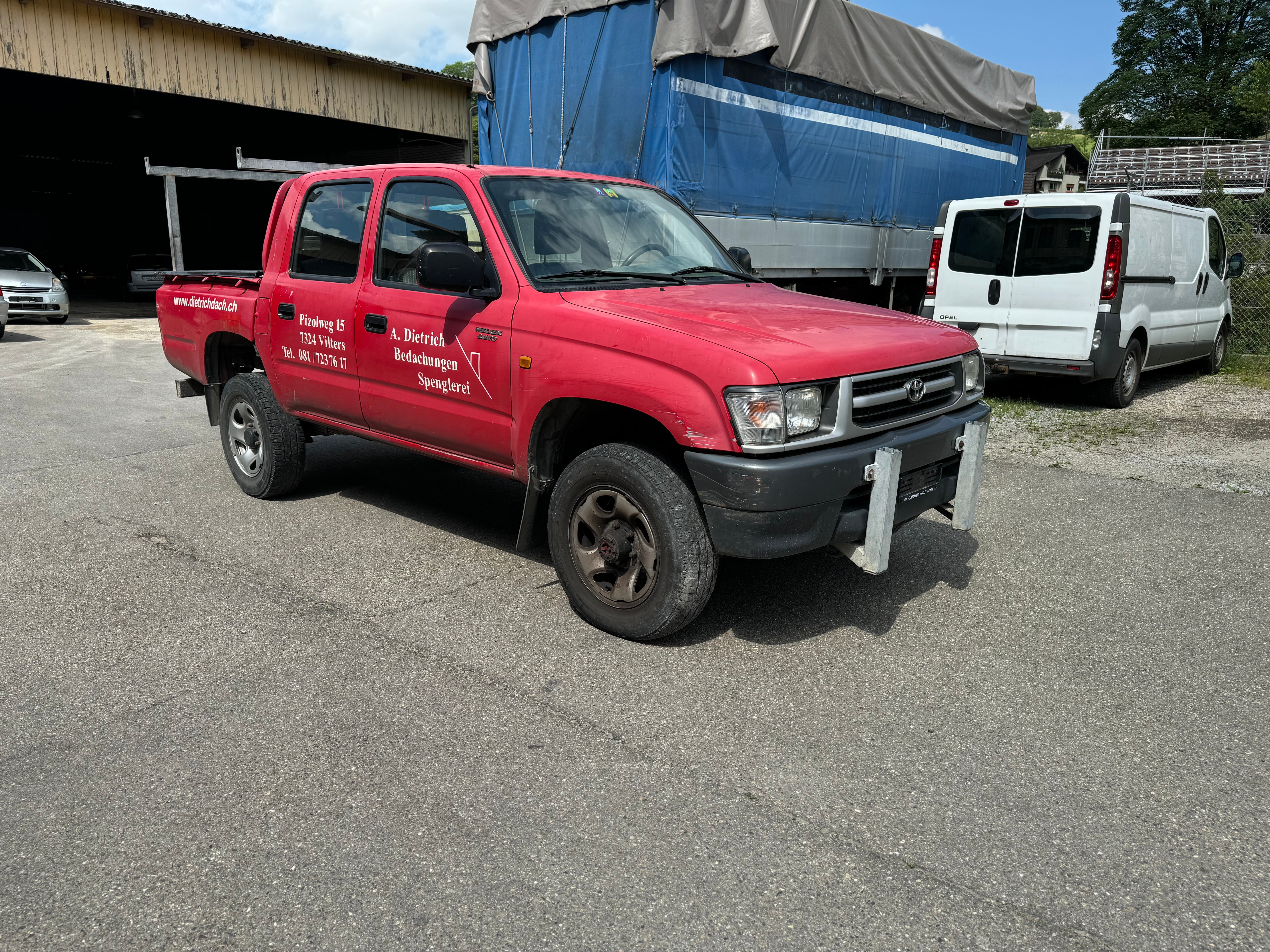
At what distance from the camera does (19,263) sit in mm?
18422

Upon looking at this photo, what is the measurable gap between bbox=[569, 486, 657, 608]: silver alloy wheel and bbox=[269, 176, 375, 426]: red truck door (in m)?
1.75

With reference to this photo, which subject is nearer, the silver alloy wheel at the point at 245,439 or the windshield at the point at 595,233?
the windshield at the point at 595,233

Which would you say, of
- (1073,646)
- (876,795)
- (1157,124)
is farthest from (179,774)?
(1157,124)

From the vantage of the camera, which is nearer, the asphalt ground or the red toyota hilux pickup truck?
the asphalt ground

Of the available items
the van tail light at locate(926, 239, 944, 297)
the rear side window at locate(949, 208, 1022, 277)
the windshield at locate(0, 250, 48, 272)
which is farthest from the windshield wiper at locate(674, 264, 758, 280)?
the windshield at locate(0, 250, 48, 272)

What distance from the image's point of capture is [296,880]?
247 centimetres

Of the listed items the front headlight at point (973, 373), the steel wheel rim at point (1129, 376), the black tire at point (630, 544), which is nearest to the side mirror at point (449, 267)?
the black tire at point (630, 544)

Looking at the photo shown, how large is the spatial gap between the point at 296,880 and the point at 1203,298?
11.2 m

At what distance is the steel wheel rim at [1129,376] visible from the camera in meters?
9.17

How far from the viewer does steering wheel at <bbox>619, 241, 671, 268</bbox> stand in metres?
4.61

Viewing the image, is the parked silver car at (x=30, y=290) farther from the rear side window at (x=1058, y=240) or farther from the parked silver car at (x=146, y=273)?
the rear side window at (x=1058, y=240)

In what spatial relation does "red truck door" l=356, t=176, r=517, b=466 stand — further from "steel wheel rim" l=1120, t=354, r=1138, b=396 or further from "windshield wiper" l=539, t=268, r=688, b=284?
"steel wheel rim" l=1120, t=354, r=1138, b=396

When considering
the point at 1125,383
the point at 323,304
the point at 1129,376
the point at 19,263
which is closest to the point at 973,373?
the point at 323,304

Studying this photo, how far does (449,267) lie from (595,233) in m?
0.89
